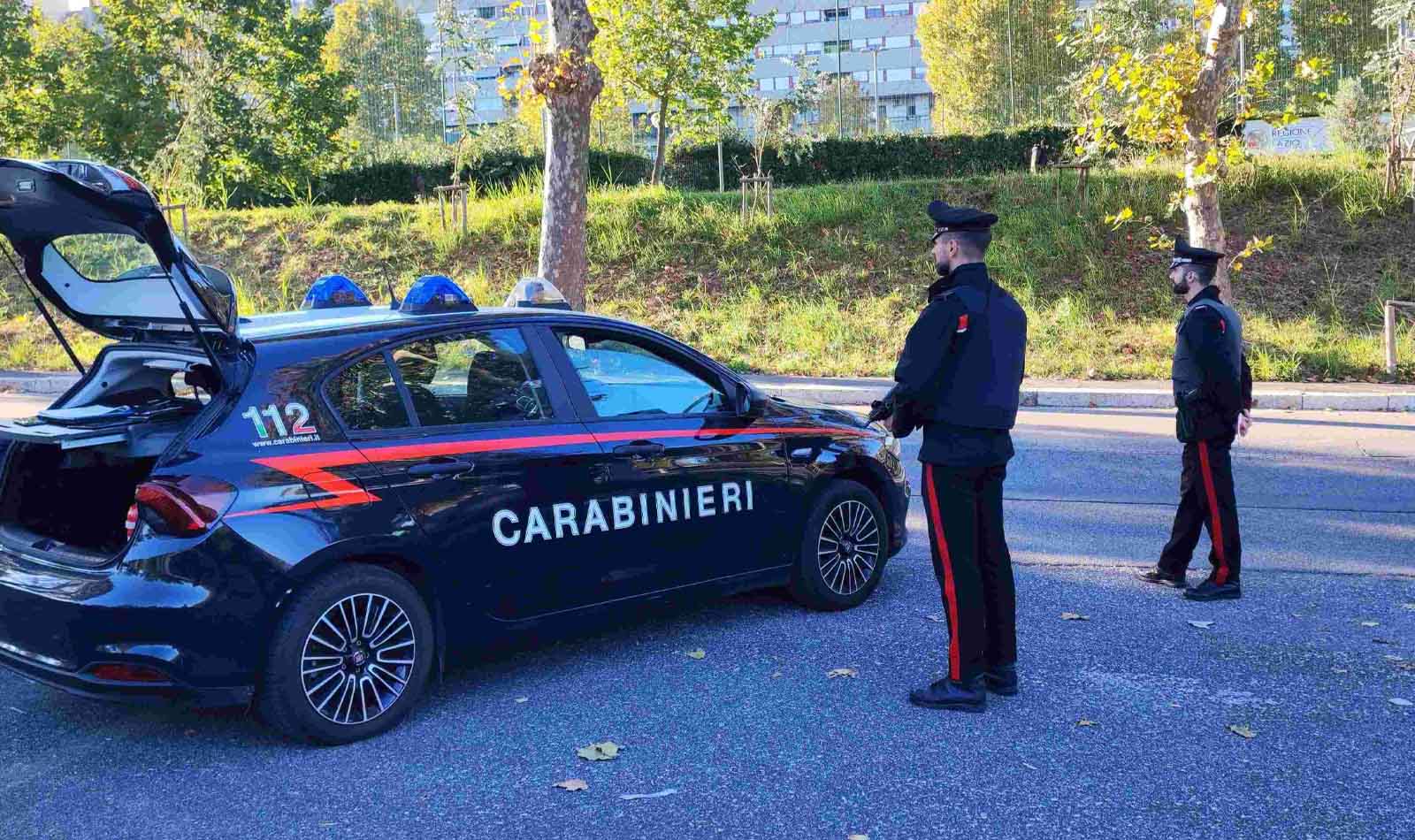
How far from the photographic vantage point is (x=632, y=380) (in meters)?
5.28

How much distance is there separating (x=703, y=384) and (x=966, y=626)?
1.62 meters

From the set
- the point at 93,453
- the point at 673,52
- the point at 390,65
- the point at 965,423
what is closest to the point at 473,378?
the point at 93,453

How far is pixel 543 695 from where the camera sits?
484cm

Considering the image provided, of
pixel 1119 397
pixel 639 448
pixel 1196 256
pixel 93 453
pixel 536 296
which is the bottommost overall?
pixel 1119 397

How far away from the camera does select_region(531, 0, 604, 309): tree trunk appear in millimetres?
15227

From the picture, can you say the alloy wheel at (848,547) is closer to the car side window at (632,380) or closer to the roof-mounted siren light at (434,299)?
the car side window at (632,380)

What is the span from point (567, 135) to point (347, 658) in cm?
1286

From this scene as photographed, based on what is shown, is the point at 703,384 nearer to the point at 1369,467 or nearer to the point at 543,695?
the point at 543,695

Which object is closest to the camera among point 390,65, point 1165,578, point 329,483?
point 329,483

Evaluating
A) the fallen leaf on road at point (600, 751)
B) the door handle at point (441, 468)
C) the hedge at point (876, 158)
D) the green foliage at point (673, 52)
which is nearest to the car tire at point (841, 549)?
the fallen leaf on road at point (600, 751)

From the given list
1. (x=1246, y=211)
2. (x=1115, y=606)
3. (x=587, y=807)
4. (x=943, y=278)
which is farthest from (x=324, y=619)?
(x=1246, y=211)

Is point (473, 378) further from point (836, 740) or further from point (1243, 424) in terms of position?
point (1243, 424)

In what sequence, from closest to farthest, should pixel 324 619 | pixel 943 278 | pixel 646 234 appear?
pixel 324 619
pixel 943 278
pixel 646 234

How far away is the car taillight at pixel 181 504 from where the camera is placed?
394 centimetres
